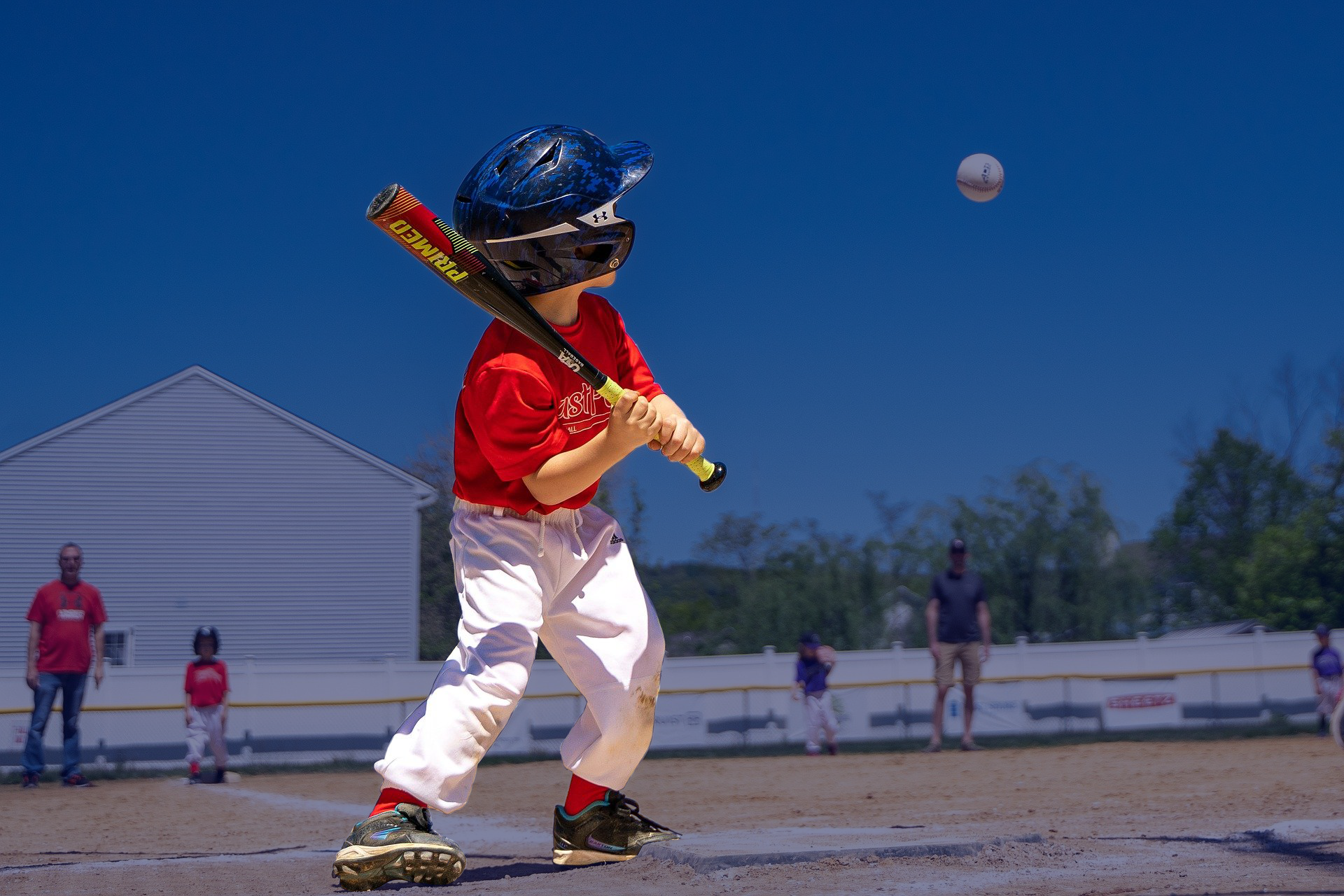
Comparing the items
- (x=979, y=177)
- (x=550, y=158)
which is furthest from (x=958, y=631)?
(x=550, y=158)

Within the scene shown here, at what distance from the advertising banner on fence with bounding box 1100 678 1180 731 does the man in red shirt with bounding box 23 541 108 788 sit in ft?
36.0

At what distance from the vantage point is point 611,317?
151 inches

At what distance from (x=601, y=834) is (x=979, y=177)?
439cm

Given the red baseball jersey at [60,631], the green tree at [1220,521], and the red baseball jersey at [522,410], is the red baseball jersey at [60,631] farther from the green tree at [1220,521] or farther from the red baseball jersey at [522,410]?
the green tree at [1220,521]

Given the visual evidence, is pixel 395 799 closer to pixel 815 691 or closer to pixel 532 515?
pixel 532 515

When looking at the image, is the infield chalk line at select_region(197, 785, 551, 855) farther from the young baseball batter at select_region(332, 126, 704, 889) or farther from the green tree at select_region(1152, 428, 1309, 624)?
the green tree at select_region(1152, 428, 1309, 624)

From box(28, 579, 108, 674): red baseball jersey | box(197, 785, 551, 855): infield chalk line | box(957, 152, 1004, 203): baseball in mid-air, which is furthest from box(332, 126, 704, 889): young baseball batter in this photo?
box(28, 579, 108, 674): red baseball jersey

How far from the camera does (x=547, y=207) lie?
3.34m

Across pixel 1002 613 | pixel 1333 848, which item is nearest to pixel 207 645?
pixel 1333 848

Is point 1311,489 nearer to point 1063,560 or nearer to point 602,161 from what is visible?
point 1063,560

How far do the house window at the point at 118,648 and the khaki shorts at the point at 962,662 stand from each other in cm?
2130

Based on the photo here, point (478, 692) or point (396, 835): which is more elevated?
point (478, 692)

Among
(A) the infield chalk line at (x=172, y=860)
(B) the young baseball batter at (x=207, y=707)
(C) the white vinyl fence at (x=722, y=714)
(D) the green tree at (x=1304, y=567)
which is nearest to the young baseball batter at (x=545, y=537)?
(A) the infield chalk line at (x=172, y=860)

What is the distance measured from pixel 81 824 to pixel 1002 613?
33700 millimetres
